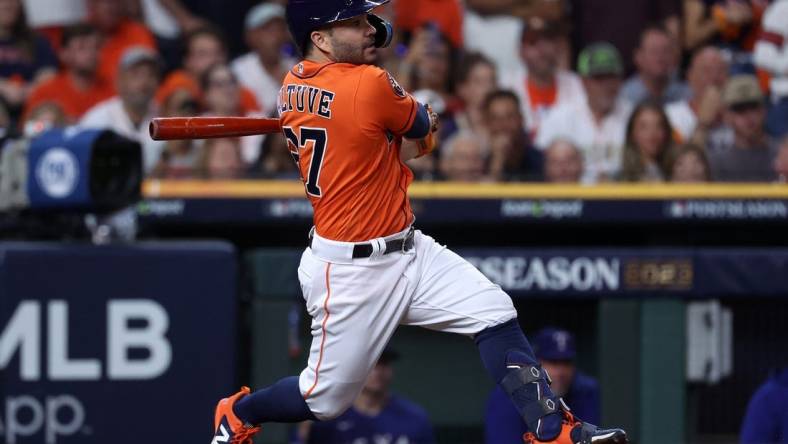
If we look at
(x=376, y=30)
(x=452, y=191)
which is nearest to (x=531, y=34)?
(x=452, y=191)

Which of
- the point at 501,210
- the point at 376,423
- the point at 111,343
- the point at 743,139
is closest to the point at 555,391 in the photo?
the point at 376,423

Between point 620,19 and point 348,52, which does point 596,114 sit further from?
point 348,52

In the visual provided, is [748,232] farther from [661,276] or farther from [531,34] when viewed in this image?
[531,34]

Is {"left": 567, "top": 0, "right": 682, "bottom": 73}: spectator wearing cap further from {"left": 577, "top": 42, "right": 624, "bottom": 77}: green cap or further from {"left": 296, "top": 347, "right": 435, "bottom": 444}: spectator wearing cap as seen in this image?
{"left": 296, "top": 347, "right": 435, "bottom": 444}: spectator wearing cap

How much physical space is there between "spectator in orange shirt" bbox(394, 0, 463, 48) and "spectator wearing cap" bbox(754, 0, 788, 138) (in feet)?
5.93

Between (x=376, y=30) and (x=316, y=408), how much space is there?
3.59 ft

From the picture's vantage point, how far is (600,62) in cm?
827

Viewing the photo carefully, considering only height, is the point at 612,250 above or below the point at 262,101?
below

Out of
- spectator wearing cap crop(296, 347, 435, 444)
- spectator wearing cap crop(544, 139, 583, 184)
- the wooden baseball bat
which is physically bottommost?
spectator wearing cap crop(296, 347, 435, 444)

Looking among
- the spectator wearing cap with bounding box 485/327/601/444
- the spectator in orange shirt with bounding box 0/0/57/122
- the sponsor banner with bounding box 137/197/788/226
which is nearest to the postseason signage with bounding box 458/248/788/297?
the spectator wearing cap with bounding box 485/327/601/444

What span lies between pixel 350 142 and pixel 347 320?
50cm

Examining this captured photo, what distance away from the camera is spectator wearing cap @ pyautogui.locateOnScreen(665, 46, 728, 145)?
8078mm

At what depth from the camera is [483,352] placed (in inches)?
156

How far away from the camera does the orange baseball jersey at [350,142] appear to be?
3854 millimetres
